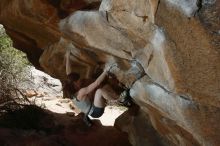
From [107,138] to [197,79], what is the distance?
6612mm

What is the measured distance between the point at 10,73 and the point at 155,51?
951 cm

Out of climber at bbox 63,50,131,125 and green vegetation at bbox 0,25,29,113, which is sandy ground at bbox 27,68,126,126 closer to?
green vegetation at bbox 0,25,29,113

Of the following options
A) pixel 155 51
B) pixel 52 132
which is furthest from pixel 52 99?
pixel 155 51

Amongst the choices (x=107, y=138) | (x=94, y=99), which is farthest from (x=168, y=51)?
(x=107, y=138)

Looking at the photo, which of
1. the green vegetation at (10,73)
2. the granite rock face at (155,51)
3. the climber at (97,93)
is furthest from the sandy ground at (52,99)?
the climber at (97,93)

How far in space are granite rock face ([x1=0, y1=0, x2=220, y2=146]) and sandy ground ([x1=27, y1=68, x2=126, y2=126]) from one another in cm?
439

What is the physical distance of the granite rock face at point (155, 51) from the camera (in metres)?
4.94

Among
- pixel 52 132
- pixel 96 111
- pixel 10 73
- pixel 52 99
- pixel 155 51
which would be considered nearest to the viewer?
pixel 155 51

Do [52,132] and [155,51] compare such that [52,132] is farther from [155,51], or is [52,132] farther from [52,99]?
[155,51]

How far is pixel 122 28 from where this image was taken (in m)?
6.81

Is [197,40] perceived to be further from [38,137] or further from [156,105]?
[38,137]

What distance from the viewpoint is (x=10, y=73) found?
47.5 feet

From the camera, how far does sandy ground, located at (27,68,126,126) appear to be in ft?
48.5

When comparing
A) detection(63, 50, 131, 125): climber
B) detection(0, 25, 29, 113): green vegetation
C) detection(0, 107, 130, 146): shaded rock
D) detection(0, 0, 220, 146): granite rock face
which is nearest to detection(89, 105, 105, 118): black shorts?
detection(63, 50, 131, 125): climber
